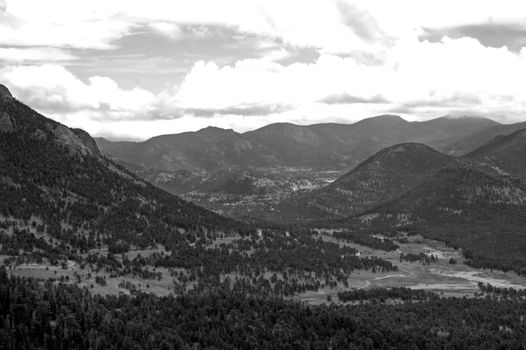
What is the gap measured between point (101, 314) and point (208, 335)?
3134 cm

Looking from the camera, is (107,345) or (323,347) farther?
(323,347)

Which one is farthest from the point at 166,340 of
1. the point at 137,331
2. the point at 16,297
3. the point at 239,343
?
the point at 16,297

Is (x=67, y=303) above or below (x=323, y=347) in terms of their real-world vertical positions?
above

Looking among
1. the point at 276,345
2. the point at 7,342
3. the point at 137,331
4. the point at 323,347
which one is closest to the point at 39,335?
the point at 7,342

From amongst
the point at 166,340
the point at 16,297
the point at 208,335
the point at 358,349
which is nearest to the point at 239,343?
the point at 208,335

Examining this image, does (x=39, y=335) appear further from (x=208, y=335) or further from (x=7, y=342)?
(x=208, y=335)

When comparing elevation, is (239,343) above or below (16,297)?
below

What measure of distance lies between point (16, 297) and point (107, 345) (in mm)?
33386

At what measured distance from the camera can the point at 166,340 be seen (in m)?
185

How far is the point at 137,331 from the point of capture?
187 m

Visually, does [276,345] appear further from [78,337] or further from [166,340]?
[78,337]

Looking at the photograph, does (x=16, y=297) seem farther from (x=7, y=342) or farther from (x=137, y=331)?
(x=137, y=331)

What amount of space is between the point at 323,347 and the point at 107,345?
61.6m

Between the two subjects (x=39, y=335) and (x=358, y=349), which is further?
(x=358, y=349)
